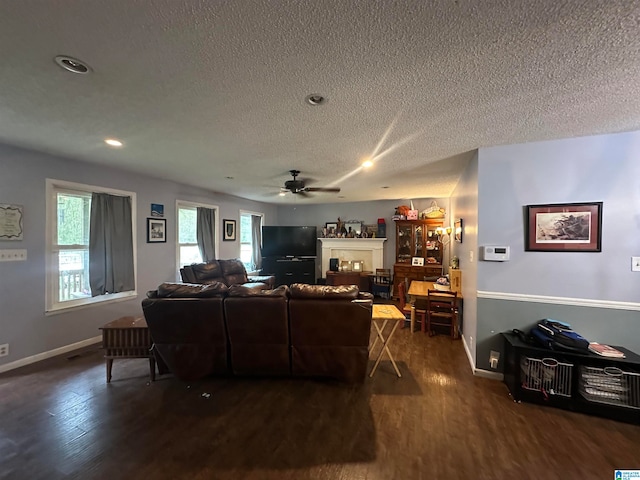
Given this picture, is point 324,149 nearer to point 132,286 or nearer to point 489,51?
point 489,51

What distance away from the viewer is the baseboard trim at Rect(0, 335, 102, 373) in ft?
9.54

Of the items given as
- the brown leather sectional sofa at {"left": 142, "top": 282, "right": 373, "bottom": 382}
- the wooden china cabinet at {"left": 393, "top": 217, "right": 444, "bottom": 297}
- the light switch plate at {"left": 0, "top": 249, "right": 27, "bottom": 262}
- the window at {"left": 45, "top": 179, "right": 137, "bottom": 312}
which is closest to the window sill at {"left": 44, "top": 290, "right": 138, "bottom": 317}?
the window at {"left": 45, "top": 179, "right": 137, "bottom": 312}

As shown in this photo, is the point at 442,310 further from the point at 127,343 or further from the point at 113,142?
the point at 113,142

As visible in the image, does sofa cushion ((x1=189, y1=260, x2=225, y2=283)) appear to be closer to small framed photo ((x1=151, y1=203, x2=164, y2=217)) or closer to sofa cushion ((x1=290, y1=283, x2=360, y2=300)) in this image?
small framed photo ((x1=151, y1=203, x2=164, y2=217))

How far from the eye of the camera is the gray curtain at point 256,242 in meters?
7.11

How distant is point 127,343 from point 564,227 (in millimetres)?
4493

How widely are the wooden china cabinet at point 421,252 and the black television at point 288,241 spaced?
2.34 m

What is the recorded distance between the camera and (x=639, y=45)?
1353 mm

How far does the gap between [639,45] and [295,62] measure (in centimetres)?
179

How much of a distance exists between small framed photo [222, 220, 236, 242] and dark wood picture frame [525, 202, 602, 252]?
548 cm

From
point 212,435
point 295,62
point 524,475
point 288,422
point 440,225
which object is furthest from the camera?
point 440,225

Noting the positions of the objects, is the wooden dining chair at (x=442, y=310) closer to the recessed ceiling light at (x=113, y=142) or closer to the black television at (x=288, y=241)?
the black television at (x=288, y=241)

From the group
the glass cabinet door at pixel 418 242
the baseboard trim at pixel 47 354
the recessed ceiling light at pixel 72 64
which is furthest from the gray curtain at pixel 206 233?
the glass cabinet door at pixel 418 242

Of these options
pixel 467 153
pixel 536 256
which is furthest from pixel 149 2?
pixel 536 256
